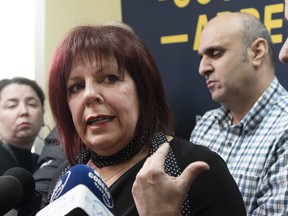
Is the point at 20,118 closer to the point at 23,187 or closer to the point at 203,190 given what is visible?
the point at 23,187

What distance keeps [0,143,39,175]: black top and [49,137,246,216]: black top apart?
1.26 m

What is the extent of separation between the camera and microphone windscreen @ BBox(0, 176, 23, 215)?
0.93 m

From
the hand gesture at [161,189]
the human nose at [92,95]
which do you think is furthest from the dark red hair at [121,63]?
the hand gesture at [161,189]

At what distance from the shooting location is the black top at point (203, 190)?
94 cm

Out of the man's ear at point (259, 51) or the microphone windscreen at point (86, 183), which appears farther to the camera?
the man's ear at point (259, 51)

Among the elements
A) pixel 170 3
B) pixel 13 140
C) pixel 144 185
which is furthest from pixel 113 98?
pixel 13 140

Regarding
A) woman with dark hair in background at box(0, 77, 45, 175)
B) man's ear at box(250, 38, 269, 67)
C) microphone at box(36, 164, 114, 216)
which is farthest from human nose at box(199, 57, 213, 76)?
microphone at box(36, 164, 114, 216)

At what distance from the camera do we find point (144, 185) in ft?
2.47

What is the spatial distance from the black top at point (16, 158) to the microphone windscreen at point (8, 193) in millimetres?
1170

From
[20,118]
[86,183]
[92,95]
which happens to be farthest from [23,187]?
[20,118]

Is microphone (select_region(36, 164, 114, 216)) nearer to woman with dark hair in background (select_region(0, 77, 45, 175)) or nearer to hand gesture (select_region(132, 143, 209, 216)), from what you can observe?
hand gesture (select_region(132, 143, 209, 216))

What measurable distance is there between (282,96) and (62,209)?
113cm

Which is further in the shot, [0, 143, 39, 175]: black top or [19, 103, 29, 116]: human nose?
[19, 103, 29, 116]: human nose

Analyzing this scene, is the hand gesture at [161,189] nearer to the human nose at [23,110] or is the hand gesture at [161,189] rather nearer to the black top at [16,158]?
the black top at [16,158]
